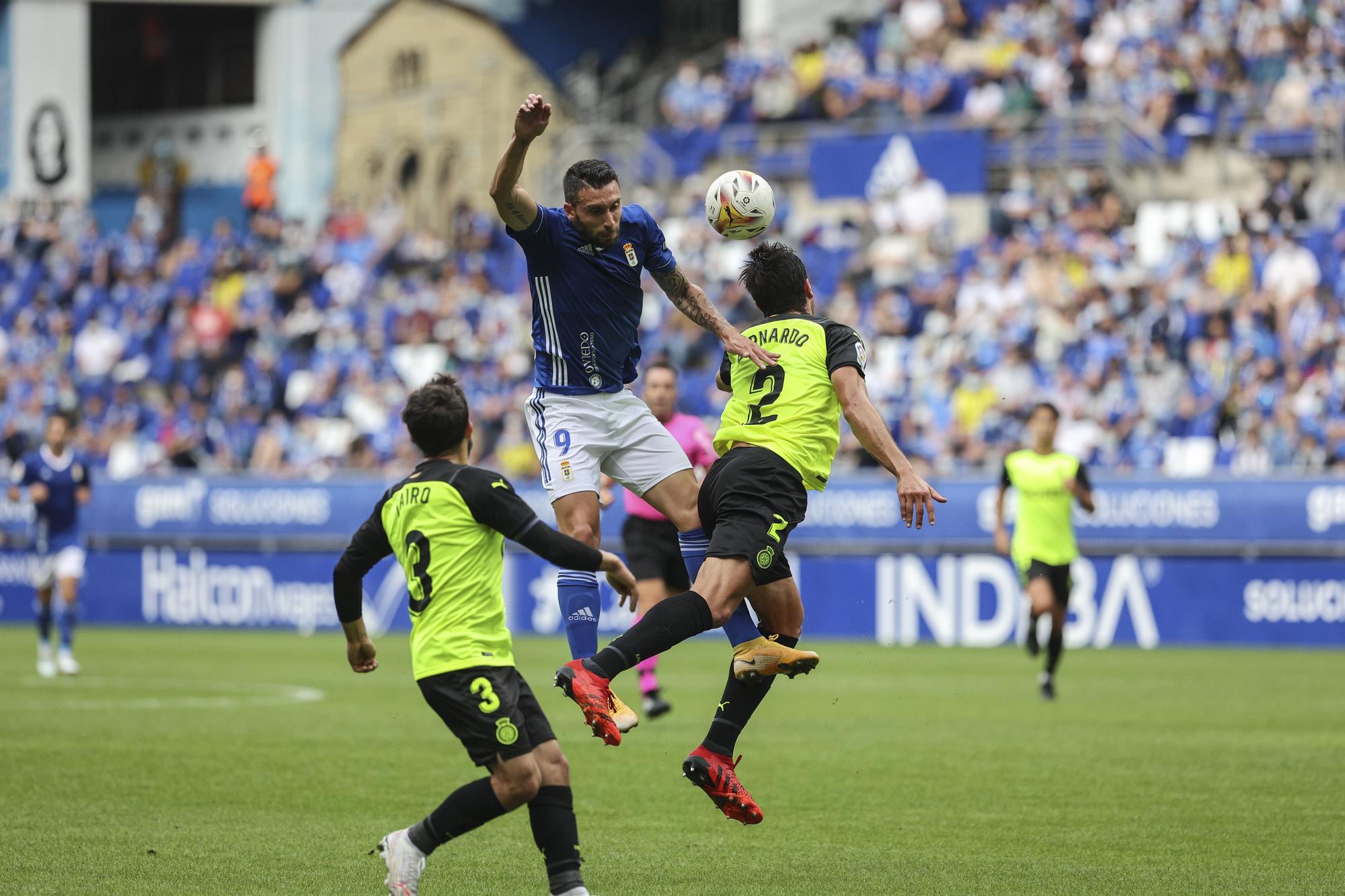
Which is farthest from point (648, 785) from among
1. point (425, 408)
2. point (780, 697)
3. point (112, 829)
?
point (780, 697)

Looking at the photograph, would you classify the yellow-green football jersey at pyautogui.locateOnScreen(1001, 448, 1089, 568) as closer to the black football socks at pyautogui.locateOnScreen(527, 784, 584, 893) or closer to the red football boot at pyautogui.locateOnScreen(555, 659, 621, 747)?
the red football boot at pyautogui.locateOnScreen(555, 659, 621, 747)

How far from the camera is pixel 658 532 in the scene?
13.9 metres

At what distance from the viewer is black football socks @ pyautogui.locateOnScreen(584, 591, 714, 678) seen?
293 inches

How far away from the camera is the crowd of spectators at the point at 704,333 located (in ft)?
71.0

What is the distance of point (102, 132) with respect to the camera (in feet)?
140

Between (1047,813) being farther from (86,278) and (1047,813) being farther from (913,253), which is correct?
(86,278)

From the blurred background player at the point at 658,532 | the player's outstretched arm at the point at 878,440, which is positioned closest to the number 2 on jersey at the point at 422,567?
the player's outstretched arm at the point at 878,440

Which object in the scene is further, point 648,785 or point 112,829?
point 648,785

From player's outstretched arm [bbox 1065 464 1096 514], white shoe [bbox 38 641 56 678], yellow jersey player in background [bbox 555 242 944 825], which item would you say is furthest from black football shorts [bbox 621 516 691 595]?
white shoe [bbox 38 641 56 678]

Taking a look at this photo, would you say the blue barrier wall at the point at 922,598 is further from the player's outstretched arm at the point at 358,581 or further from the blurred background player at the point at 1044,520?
the player's outstretched arm at the point at 358,581

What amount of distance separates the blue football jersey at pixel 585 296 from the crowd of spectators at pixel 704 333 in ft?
26.9

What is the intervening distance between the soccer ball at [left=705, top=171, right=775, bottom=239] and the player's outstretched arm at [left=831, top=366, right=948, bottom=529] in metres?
0.97

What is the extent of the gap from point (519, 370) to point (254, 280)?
7.32 meters

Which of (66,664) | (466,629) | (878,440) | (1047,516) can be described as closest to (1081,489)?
(1047,516)
